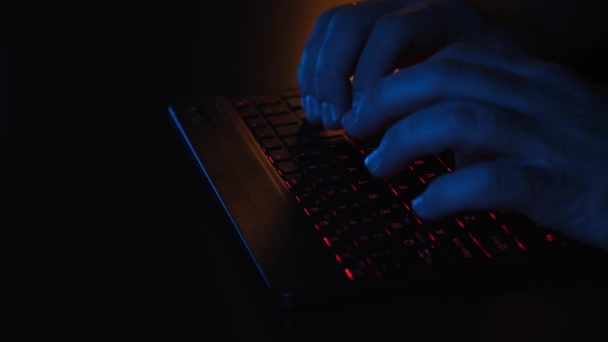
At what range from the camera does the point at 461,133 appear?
1.86ft

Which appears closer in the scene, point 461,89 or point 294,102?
point 461,89

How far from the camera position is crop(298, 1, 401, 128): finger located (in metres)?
0.70

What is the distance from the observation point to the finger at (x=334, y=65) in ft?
2.31

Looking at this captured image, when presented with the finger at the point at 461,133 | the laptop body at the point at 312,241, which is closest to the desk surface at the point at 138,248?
the laptop body at the point at 312,241

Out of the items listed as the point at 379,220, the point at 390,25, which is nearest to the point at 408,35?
the point at 390,25

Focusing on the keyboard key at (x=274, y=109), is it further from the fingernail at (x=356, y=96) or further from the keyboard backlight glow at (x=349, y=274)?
the keyboard backlight glow at (x=349, y=274)

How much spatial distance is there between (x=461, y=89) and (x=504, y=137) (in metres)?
0.06

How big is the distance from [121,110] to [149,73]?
0.10m

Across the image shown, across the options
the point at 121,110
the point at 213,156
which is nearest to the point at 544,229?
the point at 213,156

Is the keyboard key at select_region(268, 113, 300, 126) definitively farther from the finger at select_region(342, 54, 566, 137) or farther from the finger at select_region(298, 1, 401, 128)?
the finger at select_region(342, 54, 566, 137)

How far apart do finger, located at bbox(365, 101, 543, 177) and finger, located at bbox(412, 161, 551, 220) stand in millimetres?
18

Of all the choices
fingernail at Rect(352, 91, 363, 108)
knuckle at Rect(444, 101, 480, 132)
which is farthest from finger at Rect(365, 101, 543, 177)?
fingernail at Rect(352, 91, 363, 108)

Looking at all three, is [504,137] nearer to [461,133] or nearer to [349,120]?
[461,133]

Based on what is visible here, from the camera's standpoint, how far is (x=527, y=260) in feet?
1.73
